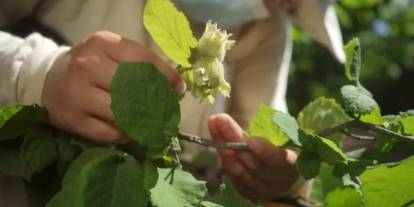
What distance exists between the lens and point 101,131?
1.61 ft

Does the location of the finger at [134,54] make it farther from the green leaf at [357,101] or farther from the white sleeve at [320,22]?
the white sleeve at [320,22]

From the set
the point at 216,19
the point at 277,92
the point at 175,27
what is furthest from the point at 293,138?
the point at 277,92

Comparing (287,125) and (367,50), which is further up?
(367,50)

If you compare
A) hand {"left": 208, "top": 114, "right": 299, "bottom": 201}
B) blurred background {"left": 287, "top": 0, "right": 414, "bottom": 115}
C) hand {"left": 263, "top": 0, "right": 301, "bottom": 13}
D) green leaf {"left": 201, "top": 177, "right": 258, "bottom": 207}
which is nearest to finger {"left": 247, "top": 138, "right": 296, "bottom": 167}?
hand {"left": 208, "top": 114, "right": 299, "bottom": 201}

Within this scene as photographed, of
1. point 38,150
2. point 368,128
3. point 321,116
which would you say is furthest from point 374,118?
point 38,150

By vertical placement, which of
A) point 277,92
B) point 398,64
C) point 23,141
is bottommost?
point 23,141

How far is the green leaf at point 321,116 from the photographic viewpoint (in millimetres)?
615

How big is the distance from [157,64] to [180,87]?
0.06ft

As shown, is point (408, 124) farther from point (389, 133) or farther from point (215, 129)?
point (215, 129)

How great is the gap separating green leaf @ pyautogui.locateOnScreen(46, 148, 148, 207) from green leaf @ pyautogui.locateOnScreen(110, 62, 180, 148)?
2cm

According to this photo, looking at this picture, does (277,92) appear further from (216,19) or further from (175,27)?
(175,27)

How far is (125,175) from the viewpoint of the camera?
44 cm

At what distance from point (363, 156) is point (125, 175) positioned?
0.22 meters

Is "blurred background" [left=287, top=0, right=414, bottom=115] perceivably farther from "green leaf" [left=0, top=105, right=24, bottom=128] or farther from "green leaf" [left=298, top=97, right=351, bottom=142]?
"green leaf" [left=0, top=105, right=24, bottom=128]
